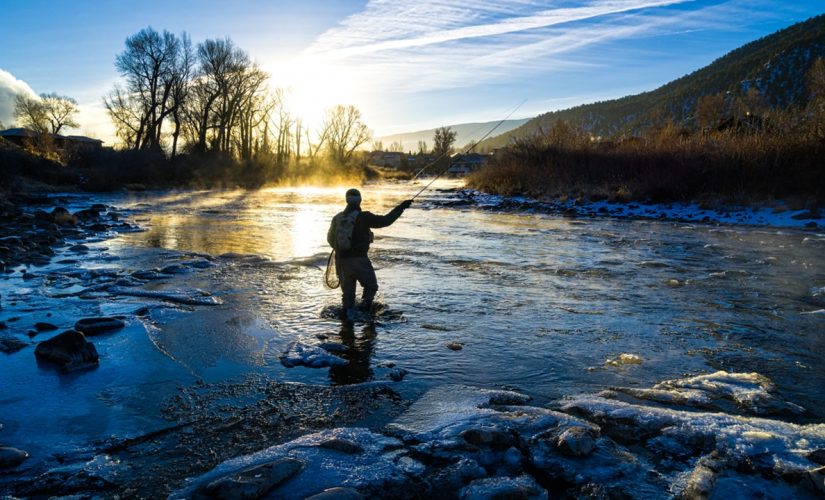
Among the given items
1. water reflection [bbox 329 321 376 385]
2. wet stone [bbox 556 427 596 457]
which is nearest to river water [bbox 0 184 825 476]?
water reflection [bbox 329 321 376 385]

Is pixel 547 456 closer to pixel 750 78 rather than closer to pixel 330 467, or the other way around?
pixel 330 467


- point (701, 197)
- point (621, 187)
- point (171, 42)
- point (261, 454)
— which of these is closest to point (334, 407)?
point (261, 454)

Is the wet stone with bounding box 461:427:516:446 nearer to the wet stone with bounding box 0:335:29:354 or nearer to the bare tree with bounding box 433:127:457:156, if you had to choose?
the wet stone with bounding box 0:335:29:354

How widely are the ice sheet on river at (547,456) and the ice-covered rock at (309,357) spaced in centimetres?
119

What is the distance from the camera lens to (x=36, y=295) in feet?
22.6

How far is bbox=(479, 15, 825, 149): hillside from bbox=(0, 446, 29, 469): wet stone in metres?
90.5

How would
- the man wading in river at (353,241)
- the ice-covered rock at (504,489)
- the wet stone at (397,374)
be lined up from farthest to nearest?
the man wading in river at (353,241) → the wet stone at (397,374) → the ice-covered rock at (504,489)

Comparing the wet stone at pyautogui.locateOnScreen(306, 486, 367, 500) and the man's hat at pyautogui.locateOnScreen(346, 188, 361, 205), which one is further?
the man's hat at pyautogui.locateOnScreen(346, 188, 361, 205)

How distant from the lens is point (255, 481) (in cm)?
276

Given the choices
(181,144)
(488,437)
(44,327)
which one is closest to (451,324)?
(488,437)

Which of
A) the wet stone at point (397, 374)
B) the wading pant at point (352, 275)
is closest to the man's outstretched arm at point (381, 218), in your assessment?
the wading pant at point (352, 275)

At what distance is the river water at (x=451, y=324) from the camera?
417cm

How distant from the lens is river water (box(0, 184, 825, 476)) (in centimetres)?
417

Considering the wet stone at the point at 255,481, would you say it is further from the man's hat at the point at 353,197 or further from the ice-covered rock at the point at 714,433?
the man's hat at the point at 353,197
